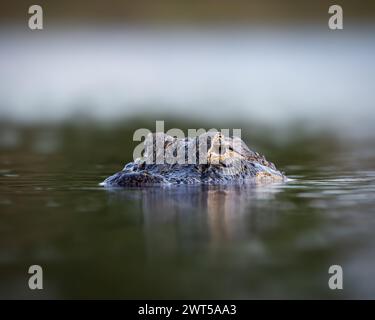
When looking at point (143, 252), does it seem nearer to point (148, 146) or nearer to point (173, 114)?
point (148, 146)

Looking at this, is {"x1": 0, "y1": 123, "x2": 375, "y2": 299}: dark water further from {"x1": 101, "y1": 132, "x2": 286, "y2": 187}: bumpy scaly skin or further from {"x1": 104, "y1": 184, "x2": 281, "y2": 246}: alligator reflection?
{"x1": 101, "y1": 132, "x2": 286, "y2": 187}: bumpy scaly skin

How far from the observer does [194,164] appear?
1516cm

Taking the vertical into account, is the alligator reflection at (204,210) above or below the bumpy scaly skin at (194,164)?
below

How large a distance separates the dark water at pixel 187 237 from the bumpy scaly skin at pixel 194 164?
68 centimetres

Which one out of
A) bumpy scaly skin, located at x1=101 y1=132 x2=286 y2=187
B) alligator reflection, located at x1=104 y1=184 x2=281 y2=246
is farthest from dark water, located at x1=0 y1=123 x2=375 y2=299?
bumpy scaly skin, located at x1=101 y1=132 x2=286 y2=187

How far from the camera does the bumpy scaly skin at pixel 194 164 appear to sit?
1492 centimetres

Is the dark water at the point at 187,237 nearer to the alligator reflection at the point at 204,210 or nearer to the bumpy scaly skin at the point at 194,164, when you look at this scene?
the alligator reflection at the point at 204,210

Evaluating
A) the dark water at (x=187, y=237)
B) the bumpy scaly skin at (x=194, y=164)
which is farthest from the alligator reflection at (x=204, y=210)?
the bumpy scaly skin at (x=194, y=164)

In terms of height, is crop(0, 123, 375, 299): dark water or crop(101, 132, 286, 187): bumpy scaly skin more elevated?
crop(101, 132, 286, 187): bumpy scaly skin

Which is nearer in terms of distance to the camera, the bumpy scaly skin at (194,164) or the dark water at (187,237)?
the dark water at (187,237)

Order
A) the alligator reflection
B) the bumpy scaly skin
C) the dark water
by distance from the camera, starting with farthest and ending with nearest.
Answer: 1. the bumpy scaly skin
2. the alligator reflection
3. the dark water

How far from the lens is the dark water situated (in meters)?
7.87

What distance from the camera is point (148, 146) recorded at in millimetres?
15477

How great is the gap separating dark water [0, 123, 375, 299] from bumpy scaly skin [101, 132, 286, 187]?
2.25ft
